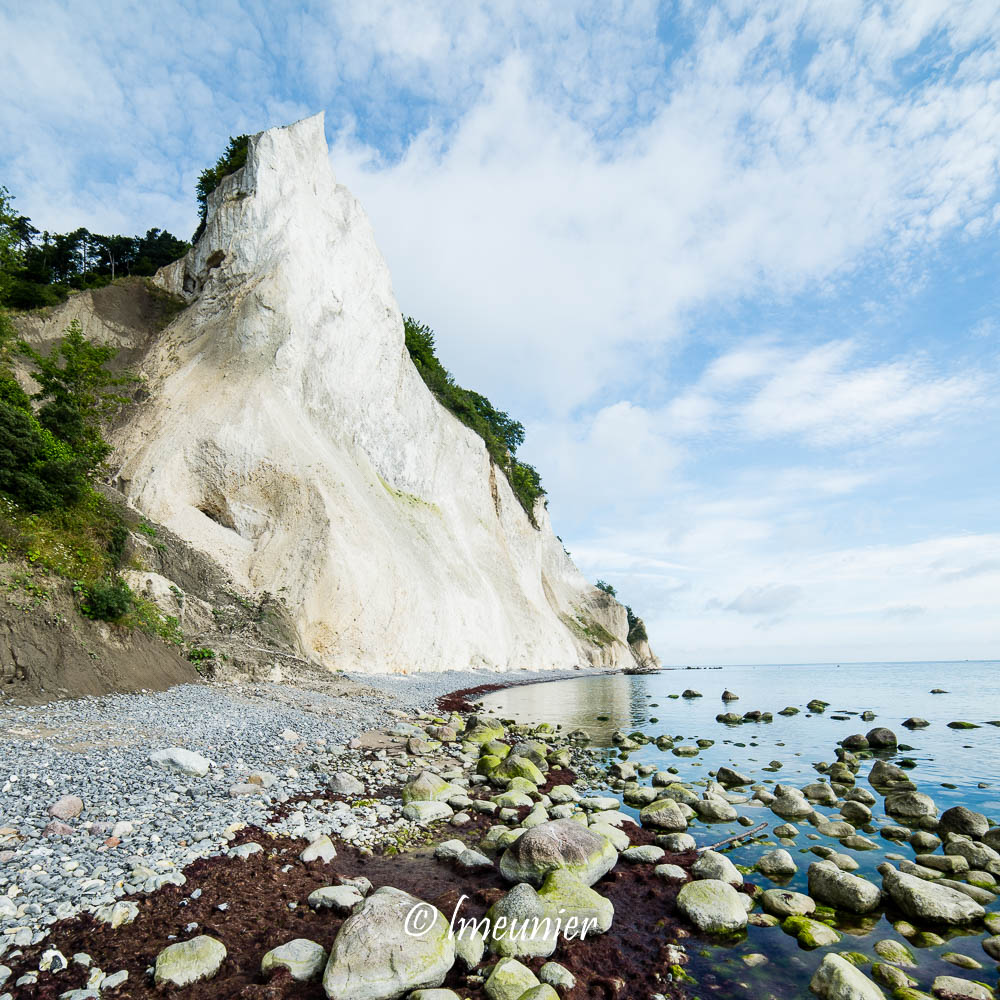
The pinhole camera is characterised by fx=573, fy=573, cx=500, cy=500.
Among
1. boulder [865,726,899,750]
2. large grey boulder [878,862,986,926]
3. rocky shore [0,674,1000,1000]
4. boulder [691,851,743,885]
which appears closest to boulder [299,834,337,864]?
rocky shore [0,674,1000,1000]

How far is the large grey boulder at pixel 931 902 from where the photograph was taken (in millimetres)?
6137

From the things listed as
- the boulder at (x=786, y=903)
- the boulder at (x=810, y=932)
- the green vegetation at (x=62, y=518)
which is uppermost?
the green vegetation at (x=62, y=518)

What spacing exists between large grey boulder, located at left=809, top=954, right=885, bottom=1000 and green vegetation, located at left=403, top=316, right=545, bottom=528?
41.3 metres

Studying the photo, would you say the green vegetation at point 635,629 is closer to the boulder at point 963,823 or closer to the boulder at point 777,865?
the boulder at point 963,823

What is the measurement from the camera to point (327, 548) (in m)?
24.3

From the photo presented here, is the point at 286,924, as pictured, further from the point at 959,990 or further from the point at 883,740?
the point at 883,740

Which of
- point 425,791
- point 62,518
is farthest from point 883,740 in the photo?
point 62,518

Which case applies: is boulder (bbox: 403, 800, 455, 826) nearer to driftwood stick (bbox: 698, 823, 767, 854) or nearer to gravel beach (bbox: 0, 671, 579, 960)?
gravel beach (bbox: 0, 671, 579, 960)

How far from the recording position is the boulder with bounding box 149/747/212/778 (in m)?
7.96

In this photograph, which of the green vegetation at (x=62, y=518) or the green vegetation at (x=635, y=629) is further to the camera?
the green vegetation at (x=635, y=629)

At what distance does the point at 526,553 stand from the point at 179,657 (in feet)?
128

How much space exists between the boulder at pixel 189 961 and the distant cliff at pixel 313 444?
737 inches

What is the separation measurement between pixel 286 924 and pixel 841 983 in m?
4.79

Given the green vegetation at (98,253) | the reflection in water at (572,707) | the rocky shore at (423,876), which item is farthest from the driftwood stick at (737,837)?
the green vegetation at (98,253)
